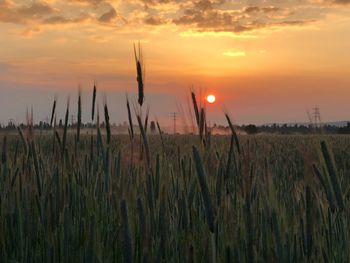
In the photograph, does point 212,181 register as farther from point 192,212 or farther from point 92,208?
point 92,208

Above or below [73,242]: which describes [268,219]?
above

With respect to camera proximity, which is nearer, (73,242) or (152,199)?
(152,199)

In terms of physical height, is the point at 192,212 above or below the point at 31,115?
below

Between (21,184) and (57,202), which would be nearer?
(57,202)

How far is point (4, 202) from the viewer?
7.36ft

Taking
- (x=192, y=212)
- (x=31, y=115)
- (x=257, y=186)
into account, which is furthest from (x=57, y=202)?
(x=257, y=186)

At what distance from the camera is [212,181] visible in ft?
6.97

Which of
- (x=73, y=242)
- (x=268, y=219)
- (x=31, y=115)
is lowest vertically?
(x=73, y=242)

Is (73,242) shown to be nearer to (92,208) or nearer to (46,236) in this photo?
(46,236)

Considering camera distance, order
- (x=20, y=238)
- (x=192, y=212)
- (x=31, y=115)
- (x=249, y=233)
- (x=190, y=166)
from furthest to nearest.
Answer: (x=190, y=166), (x=192, y=212), (x=31, y=115), (x=20, y=238), (x=249, y=233)

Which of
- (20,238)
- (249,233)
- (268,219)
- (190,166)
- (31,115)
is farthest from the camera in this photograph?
(190,166)

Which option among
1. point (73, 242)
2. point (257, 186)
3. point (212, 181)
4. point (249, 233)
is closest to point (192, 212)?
point (212, 181)

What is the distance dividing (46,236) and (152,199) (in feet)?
2.00

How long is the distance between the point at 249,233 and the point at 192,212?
2.38ft
